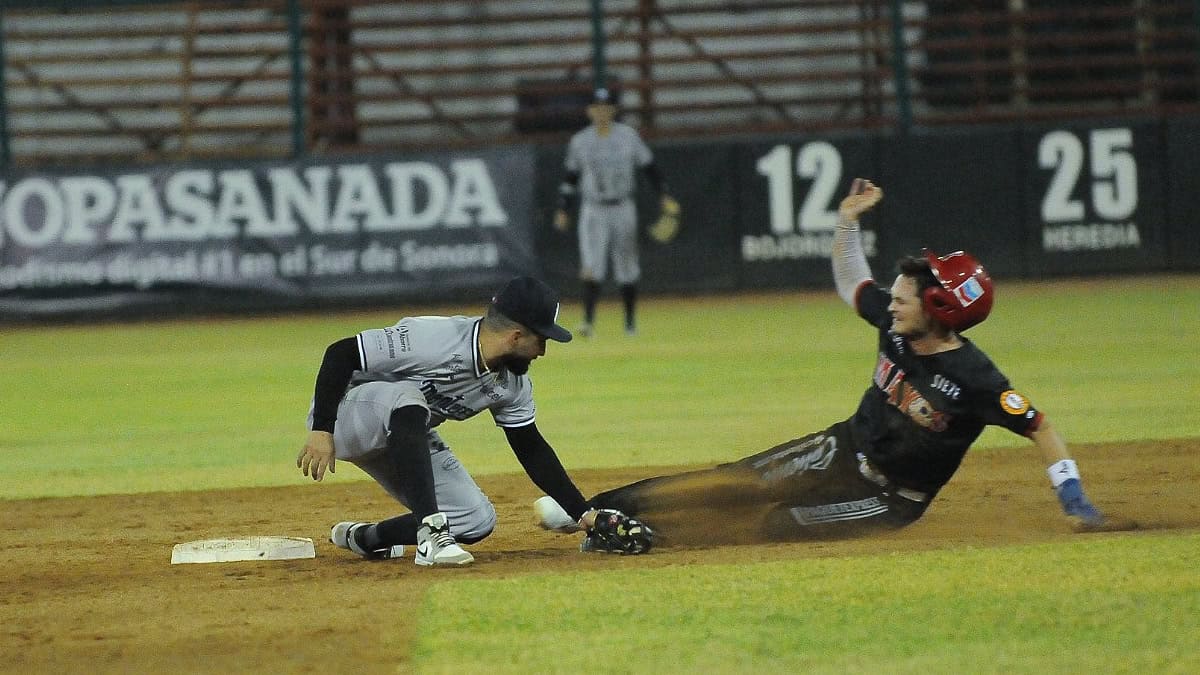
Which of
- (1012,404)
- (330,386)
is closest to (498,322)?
(330,386)

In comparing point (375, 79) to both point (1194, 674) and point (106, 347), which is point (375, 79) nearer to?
point (106, 347)

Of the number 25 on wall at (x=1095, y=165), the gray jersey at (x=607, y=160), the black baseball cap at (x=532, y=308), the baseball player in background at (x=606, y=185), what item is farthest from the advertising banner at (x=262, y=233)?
the black baseball cap at (x=532, y=308)

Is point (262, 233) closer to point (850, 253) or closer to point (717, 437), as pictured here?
point (717, 437)

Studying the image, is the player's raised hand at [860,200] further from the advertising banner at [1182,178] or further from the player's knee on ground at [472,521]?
the advertising banner at [1182,178]

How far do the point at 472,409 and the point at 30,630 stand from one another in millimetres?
1903

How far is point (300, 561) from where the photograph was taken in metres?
6.88

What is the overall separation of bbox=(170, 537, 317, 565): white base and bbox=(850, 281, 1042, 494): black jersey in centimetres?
245

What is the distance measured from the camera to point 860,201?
6.95 meters

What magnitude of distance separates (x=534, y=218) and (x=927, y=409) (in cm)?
1379

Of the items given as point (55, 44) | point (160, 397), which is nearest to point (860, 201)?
point (160, 397)

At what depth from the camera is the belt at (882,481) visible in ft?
22.0

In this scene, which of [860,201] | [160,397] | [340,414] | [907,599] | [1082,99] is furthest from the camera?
A: [1082,99]

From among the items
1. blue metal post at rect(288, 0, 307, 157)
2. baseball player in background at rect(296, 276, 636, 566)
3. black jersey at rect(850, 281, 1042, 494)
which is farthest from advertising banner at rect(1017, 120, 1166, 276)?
baseball player in background at rect(296, 276, 636, 566)

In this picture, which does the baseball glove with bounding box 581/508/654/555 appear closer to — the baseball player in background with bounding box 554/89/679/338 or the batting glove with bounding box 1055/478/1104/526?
the batting glove with bounding box 1055/478/1104/526
